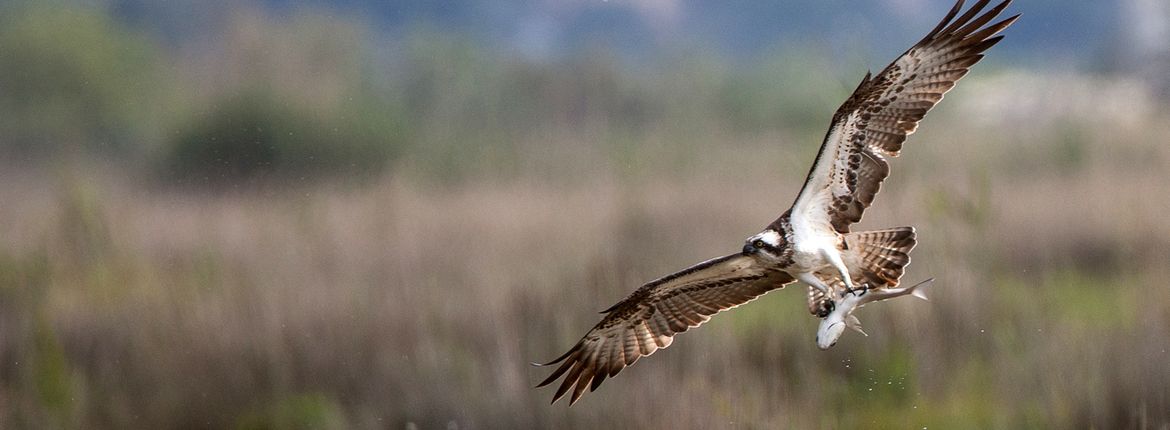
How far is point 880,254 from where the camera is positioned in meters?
4.66

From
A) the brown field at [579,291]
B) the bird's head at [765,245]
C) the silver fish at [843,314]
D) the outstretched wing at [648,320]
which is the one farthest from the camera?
the brown field at [579,291]

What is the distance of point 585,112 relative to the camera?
8484mm

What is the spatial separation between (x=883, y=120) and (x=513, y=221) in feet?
12.2

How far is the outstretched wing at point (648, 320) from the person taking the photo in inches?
198

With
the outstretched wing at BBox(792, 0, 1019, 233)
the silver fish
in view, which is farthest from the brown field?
the silver fish

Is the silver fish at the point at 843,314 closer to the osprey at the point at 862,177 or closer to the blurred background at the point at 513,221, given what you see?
the osprey at the point at 862,177

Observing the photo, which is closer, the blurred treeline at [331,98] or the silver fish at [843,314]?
the silver fish at [843,314]

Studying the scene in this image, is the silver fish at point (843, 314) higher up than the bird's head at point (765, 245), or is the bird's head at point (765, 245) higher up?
the bird's head at point (765, 245)

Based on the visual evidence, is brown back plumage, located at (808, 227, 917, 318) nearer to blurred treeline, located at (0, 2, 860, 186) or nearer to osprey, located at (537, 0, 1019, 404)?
osprey, located at (537, 0, 1019, 404)

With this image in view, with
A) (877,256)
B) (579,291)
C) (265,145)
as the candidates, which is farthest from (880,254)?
(265,145)

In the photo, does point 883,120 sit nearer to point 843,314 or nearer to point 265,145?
point 843,314

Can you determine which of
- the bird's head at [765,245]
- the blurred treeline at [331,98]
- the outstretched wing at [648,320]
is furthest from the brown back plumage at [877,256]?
the blurred treeline at [331,98]

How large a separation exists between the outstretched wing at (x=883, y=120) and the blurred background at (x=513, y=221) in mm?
1552

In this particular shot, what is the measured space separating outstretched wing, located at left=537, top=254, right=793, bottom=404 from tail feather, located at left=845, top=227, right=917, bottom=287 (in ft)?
1.15
